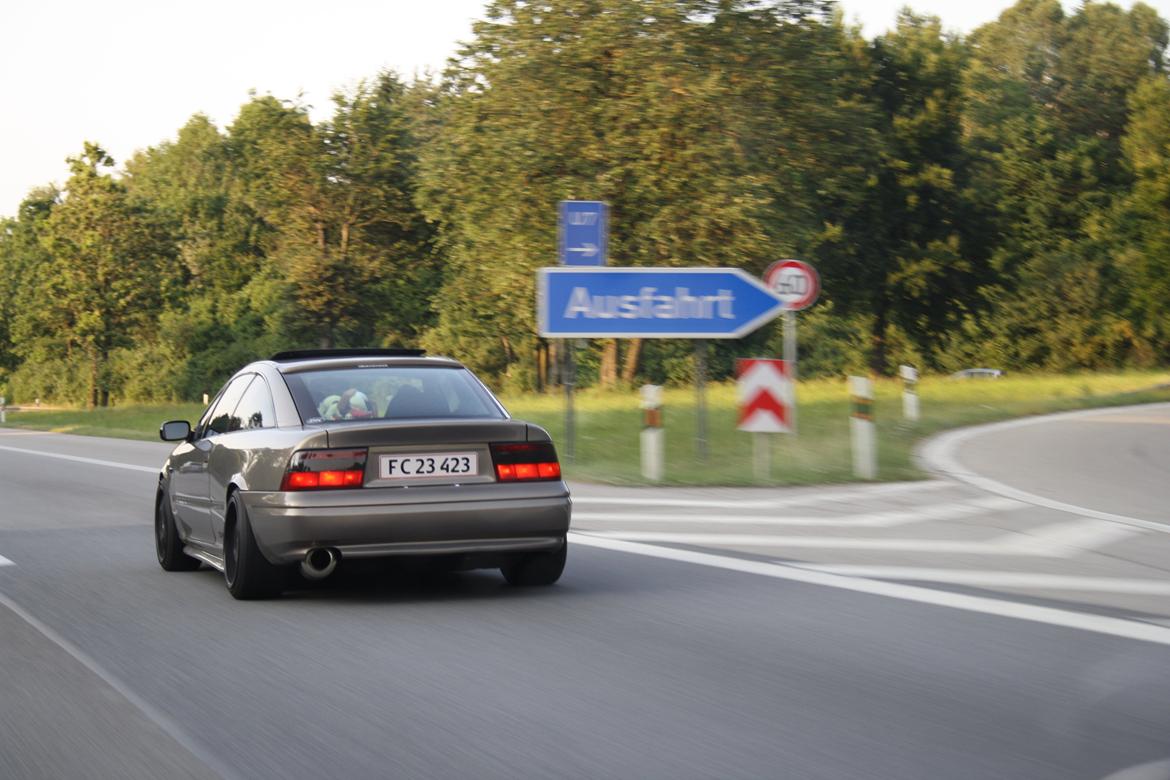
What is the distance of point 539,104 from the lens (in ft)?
114

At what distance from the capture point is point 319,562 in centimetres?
805

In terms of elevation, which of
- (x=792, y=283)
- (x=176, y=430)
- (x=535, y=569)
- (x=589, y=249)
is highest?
(x=589, y=249)

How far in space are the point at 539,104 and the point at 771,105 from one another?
5400 mm

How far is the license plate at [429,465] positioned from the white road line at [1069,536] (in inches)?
171

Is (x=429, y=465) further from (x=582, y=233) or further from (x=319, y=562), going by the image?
(x=582, y=233)

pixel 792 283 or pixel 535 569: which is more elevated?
pixel 792 283

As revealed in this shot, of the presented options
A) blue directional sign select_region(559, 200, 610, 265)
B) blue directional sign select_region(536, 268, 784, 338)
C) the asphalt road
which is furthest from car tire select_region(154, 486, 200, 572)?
blue directional sign select_region(559, 200, 610, 265)

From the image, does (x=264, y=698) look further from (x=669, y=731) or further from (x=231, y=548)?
(x=231, y=548)

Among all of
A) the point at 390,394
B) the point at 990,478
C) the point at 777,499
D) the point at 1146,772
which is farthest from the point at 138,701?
the point at 990,478

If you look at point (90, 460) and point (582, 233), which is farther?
point (90, 460)

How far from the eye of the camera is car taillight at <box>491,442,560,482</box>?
8156 millimetres

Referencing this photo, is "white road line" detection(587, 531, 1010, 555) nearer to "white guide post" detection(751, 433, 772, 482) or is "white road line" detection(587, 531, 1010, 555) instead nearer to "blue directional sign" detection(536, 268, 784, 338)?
"white guide post" detection(751, 433, 772, 482)

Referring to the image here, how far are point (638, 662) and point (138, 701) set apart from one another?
2.03 metres

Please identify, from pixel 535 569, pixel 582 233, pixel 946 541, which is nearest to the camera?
pixel 535 569
